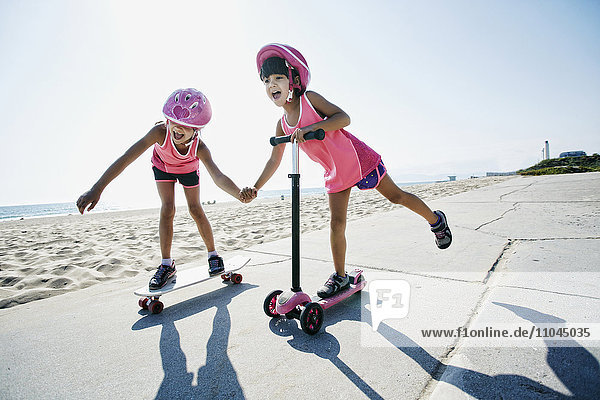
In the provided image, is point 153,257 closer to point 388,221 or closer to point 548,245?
point 388,221

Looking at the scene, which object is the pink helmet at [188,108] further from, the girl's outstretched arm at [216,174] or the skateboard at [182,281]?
the skateboard at [182,281]

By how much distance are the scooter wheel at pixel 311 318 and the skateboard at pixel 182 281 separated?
124 centimetres

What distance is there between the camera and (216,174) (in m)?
2.93

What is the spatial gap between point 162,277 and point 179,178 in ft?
3.21

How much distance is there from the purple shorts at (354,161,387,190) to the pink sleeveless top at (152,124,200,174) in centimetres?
156

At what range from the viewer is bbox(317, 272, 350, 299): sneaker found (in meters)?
2.29

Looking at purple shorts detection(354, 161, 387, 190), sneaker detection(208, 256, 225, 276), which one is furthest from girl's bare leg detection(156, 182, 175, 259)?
purple shorts detection(354, 161, 387, 190)

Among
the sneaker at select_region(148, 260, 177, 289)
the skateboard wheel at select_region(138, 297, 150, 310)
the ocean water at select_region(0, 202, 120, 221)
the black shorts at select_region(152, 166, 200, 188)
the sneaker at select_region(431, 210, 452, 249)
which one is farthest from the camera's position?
the ocean water at select_region(0, 202, 120, 221)

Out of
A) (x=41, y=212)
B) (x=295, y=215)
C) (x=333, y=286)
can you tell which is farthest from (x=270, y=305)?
(x=41, y=212)

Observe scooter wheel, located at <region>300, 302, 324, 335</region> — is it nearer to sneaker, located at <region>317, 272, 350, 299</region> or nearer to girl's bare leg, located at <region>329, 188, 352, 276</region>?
sneaker, located at <region>317, 272, 350, 299</region>

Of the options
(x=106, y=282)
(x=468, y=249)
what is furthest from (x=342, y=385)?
(x=106, y=282)

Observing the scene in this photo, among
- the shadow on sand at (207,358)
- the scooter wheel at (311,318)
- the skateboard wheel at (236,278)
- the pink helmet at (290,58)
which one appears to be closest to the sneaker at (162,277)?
the shadow on sand at (207,358)

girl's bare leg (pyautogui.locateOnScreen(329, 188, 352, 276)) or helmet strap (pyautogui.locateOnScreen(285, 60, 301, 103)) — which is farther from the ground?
helmet strap (pyautogui.locateOnScreen(285, 60, 301, 103))

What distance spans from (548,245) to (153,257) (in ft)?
15.0
